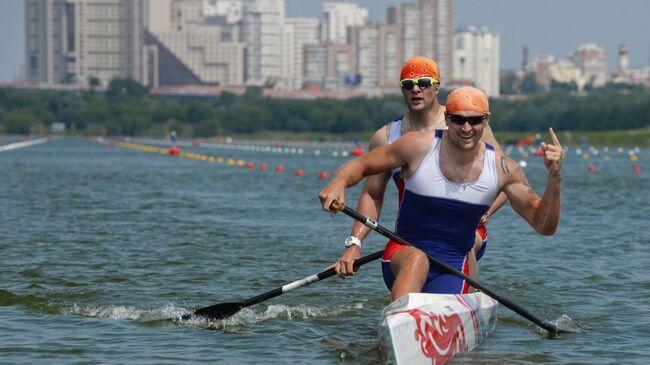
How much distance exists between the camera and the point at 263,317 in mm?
15508

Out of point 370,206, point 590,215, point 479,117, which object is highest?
point 479,117

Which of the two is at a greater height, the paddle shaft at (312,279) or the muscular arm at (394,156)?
the muscular arm at (394,156)

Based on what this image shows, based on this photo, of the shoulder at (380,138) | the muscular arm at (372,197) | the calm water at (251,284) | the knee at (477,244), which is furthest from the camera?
the calm water at (251,284)

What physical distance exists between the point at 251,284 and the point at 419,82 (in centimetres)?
661

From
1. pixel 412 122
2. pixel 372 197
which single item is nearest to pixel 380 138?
pixel 412 122

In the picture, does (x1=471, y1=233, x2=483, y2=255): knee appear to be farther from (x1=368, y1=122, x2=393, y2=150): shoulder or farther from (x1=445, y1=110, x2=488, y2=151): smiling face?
(x1=445, y1=110, x2=488, y2=151): smiling face

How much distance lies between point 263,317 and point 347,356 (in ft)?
8.11

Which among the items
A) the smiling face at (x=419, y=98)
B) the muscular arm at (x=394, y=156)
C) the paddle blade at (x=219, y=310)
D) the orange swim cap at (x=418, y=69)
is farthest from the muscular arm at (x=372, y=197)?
the paddle blade at (x=219, y=310)

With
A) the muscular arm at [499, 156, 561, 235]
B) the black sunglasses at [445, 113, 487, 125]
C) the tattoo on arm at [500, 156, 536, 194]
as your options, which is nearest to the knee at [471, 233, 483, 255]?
the muscular arm at [499, 156, 561, 235]

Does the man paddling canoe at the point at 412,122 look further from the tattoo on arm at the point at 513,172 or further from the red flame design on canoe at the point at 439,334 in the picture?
the tattoo on arm at the point at 513,172

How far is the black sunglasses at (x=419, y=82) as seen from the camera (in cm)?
1250

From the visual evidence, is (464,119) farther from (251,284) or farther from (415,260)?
(251,284)

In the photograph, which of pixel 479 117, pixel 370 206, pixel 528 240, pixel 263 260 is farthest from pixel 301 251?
pixel 479 117

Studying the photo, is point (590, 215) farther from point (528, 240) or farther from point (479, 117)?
point (479, 117)
